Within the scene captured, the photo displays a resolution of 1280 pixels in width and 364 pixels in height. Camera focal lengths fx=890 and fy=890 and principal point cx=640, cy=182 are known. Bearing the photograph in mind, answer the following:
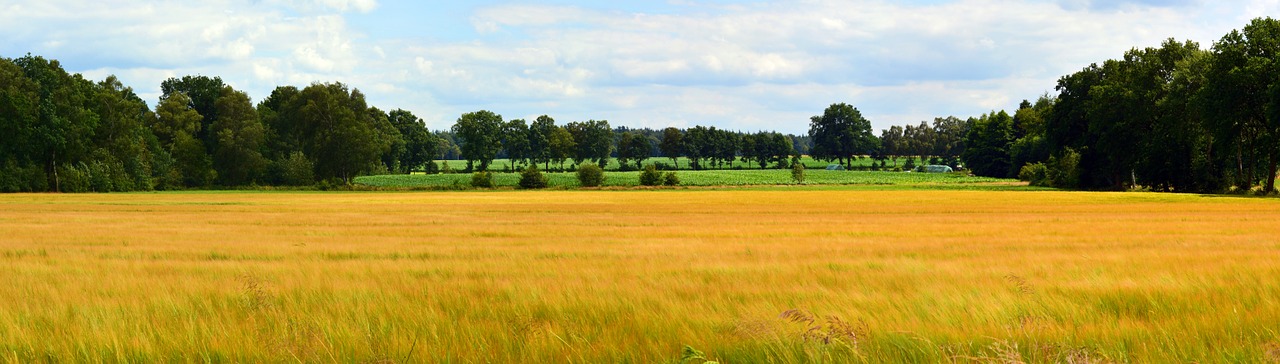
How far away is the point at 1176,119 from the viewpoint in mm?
68062

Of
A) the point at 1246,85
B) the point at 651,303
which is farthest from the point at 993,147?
the point at 651,303

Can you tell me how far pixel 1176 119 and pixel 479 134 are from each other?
126 metres

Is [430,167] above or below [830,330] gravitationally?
below

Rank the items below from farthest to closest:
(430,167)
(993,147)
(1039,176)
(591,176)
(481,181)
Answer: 1. (430,167)
2. (993,147)
3. (481,181)
4. (591,176)
5. (1039,176)

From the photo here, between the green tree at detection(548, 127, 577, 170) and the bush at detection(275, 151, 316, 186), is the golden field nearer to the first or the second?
the bush at detection(275, 151, 316, 186)

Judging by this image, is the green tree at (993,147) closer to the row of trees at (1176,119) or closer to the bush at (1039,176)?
the bush at (1039,176)

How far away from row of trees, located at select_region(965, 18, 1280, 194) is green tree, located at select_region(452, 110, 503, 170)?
104994 millimetres

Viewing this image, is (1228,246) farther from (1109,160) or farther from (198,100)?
(198,100)

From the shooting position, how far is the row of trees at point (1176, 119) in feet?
203

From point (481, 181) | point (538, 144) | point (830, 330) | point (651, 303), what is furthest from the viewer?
point (538, 144)

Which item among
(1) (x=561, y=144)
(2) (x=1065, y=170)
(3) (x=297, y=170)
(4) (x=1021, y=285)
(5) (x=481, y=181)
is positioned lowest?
(5) (x=481, y=181)

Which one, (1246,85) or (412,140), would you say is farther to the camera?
(412,140)

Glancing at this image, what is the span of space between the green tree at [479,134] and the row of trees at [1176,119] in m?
105

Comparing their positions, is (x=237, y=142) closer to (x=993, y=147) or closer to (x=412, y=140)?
(x=412, y=140)
